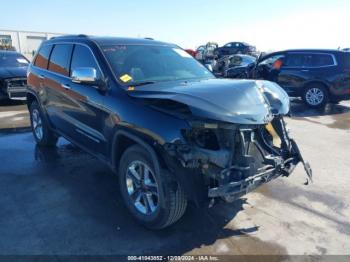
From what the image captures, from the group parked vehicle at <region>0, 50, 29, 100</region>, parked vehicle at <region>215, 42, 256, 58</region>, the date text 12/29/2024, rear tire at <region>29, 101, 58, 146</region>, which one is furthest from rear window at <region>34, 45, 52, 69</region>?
parked vehicle at <region>215, 42, 256, 58</region>

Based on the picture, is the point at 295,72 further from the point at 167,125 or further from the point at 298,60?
the point at 167,125

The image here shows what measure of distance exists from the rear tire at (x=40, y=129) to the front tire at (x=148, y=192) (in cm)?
286

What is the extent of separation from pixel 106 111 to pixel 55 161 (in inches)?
90.0

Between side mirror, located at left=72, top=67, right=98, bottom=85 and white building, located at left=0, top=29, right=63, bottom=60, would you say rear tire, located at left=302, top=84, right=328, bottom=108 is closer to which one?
side mirror, located at left=72, top=67, right=98, bottom=85

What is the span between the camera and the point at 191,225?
3.74 m

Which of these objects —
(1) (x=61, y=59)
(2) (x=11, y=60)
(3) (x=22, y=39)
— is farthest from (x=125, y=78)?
(3) (x=22, y=39)

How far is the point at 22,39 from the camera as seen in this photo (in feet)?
129

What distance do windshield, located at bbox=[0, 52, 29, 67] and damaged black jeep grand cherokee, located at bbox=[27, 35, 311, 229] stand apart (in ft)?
26.3

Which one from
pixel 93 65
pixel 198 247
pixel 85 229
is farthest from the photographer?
pixel 93 65

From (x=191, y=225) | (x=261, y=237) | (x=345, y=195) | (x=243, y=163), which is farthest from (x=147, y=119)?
(x=345, y=195)

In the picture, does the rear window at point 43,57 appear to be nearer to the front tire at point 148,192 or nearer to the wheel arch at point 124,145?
the wheel arch at point 124,145

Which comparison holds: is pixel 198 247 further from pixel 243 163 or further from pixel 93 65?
pixel 93 65

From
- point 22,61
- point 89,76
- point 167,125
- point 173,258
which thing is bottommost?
point 173,258

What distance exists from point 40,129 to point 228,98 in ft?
14.3
